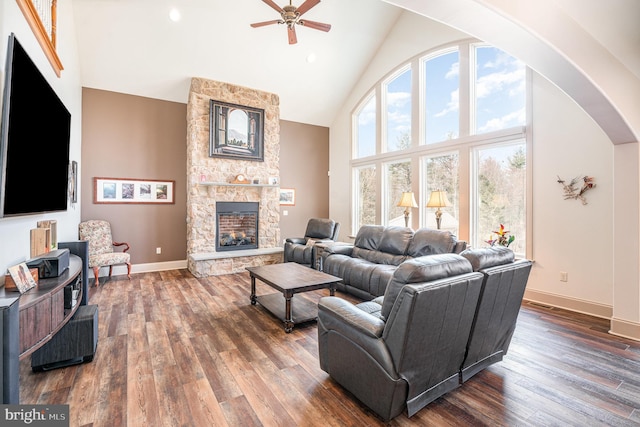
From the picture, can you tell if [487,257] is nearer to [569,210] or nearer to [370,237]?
[569,210]

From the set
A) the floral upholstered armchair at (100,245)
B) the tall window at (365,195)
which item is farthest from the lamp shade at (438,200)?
the floral upholstered armchair at (100,245)

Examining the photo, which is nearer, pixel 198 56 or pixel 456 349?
pixel 456 349

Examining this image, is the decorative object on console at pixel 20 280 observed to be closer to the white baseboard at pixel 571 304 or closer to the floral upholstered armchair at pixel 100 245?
the floral upholstered armchair at pixel 100 245

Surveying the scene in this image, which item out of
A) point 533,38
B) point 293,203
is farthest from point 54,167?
point 293,203

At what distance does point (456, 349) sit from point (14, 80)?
3353mm

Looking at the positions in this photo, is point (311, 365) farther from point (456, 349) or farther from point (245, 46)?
point (245, 46)

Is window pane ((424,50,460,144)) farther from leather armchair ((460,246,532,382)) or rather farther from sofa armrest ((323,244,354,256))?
leather armchair ((460,246,532,382))

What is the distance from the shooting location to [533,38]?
7.25ft

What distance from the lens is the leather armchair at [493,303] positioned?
2.12 metres

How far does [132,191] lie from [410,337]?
6008mm

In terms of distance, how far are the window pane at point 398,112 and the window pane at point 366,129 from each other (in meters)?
0.46

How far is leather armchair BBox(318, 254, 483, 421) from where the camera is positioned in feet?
5.69

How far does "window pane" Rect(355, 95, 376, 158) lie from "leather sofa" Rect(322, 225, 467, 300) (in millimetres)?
2728

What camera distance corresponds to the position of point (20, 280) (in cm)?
180
